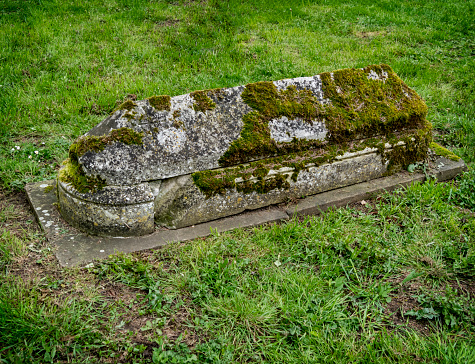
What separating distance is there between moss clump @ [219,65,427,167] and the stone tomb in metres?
0.01

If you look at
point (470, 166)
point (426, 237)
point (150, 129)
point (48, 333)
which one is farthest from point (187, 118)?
point (470, 166)

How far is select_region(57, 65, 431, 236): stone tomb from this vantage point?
3000 millimetres

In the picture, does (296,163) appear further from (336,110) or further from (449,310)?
(449,310)

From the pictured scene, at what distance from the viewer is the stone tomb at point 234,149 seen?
3.00 metres

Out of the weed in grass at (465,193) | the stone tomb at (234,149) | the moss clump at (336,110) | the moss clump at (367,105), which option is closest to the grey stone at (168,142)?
the stone tomb at (234,149)

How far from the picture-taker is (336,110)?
3.64 meters

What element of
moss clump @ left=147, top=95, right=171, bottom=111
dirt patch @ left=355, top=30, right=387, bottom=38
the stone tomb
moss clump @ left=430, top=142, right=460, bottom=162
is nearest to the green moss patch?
the stone tomb

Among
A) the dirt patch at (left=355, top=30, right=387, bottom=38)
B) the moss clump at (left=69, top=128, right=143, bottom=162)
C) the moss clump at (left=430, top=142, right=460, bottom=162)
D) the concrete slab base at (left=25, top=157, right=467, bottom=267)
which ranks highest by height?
the moss clump at (left=69, top=128, right=143, bottom=162)

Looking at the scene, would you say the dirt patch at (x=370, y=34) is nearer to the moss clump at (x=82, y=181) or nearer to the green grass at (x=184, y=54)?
the green grass at (x=184, y=54)

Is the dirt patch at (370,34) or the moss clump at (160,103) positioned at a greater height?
the moss clump at (160,103)

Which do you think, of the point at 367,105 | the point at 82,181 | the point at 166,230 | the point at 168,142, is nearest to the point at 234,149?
the point at 168,142

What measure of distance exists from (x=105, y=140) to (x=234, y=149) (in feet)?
3.46

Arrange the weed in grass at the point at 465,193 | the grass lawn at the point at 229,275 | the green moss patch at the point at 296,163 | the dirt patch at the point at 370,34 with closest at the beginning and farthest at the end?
the grass lawn at the point at 229,275 < the green moss patch at the point at 296,163 < the weed in grass at the point at 465,193 < the dirt patch at the point at 370,34

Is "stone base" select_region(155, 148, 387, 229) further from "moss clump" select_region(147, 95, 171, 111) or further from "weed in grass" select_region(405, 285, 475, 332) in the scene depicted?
"weed in grass" select_region(405, 285, 475, 332)
